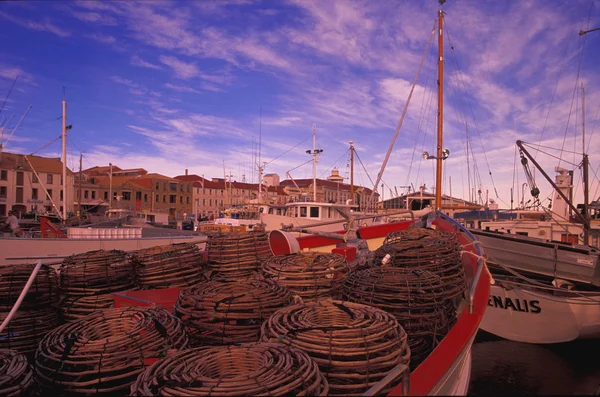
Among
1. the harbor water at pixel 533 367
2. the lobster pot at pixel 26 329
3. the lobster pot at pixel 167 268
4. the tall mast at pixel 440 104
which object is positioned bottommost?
the harbor water at pixel 533 367

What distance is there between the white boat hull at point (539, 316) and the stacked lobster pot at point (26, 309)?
878 cm

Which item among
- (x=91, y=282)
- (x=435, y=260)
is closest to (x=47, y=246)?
(x=91, y=282)

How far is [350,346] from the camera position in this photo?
99.5 inches

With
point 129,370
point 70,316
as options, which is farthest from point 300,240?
point 129,370

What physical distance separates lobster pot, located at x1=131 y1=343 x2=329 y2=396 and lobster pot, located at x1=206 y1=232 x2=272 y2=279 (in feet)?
9.11

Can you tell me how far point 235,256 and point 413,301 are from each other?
2.77m

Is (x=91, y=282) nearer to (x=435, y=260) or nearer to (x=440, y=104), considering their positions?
(x=435, y=260)

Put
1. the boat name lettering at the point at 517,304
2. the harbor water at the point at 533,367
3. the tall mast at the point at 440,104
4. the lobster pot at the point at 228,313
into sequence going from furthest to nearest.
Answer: the tall mast at the point at 440,104 → the boat name lettering at the point at 517,304 → the harbor water at the point at 533,367 → the lobster pot at the point at 228,313

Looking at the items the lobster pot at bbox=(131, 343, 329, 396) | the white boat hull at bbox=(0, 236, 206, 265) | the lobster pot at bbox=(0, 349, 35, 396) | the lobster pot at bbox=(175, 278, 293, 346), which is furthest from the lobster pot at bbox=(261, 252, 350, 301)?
the white boat hull at bbox=(0, 236, 206, 265)

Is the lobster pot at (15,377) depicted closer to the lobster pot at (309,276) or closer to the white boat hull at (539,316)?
the lobster pot at (309,276)

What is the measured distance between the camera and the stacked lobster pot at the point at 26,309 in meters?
4.07

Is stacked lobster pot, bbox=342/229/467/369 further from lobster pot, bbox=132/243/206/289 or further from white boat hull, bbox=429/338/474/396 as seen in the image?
lobster pot, bbox=132/243/206/289

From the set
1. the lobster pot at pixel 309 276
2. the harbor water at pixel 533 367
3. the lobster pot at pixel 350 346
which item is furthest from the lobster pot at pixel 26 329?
the harbor water at pixel 533 367

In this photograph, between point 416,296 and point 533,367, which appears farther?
point 533,367
